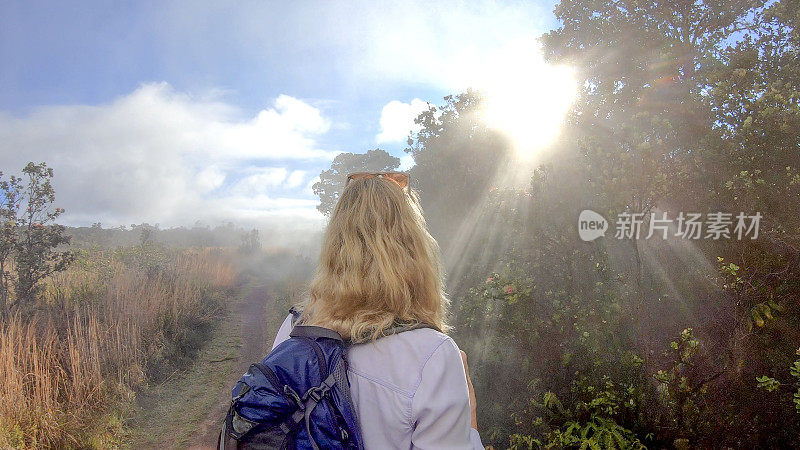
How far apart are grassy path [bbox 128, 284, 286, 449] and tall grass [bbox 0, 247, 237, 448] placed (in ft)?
0.92

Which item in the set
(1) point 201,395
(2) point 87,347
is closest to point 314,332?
(2) point 87,347

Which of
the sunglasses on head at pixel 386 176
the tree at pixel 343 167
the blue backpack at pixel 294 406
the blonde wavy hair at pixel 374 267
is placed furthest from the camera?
the tree at pixel 343 167

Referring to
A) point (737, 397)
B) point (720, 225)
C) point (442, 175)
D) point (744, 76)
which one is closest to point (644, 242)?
point (720, 225)

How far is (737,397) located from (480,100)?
8.24m

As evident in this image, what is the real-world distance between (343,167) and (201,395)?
24.5 meters

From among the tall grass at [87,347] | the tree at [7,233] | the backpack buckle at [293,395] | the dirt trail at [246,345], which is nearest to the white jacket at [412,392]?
the backpack buckle at [293,395]

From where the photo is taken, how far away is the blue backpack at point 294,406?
1081 millimetres

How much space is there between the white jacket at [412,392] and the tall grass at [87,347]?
13.3ft

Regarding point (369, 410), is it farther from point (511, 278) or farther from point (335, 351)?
point (511, 278)

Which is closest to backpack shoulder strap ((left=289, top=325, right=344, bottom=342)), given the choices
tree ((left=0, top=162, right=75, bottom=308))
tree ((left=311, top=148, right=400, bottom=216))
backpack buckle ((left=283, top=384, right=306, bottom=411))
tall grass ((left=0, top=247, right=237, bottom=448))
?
backpack buckle ((left=283, top=384, right=306, bottom=411))

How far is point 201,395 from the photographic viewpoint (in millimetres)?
5863

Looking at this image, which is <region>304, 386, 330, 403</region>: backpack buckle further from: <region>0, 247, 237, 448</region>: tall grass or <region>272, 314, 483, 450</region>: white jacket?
<region>0, 247, 237, 448</region>: tall grass

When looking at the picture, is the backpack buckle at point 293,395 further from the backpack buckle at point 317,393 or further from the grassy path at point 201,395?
the grassy path at point 201,395

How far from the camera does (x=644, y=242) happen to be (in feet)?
12.2
